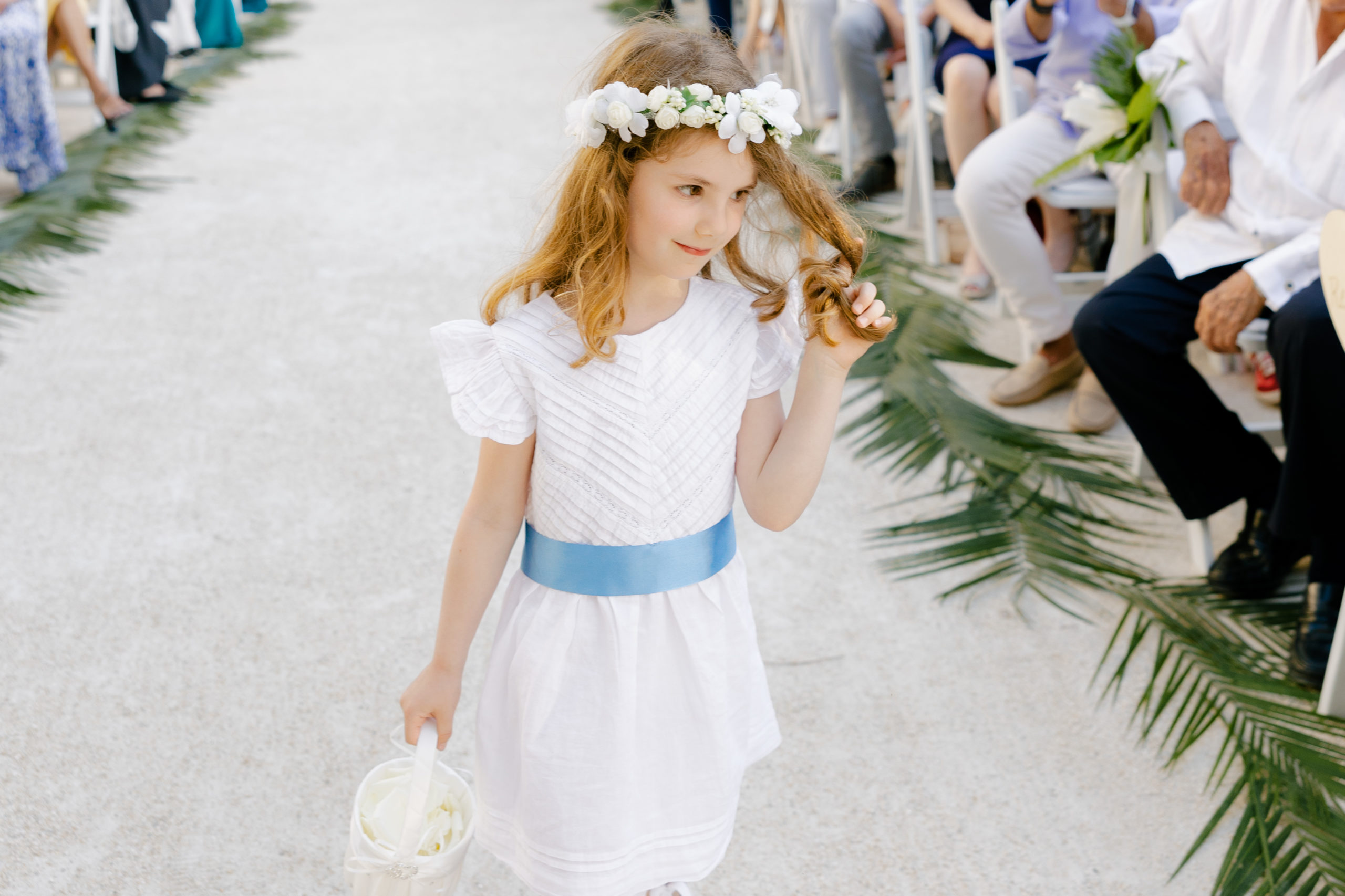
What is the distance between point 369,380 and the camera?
318 centimetres

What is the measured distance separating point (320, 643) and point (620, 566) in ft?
3.66

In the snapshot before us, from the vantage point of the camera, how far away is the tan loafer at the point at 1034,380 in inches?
116

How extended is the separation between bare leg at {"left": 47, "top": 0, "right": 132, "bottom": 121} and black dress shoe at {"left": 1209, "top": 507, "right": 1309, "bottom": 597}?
490 cm

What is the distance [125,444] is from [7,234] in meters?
1.69

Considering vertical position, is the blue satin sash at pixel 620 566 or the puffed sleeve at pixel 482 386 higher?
the puffed sleeve at pixel 482 386

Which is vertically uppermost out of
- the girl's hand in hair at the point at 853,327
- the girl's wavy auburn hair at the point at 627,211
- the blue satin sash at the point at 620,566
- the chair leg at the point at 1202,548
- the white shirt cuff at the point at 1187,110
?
the girl's wavy auburn hair at the point at 627,211

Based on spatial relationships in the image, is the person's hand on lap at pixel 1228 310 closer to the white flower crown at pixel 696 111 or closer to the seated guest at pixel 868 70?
the white flower crown at pixel 696 111

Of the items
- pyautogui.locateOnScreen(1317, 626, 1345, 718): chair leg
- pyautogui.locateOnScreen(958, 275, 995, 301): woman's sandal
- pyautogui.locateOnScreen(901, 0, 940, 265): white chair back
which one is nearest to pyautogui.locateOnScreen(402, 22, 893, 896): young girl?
pyautogui.locateOnScreen(1317, 626, 1345, 718): chair leg

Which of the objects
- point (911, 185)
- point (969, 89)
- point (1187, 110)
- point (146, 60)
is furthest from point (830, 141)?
point (146, 60)

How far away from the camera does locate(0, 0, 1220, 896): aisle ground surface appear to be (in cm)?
164

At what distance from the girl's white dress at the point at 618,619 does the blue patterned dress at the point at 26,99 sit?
3.89m

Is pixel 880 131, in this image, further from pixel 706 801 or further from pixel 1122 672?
pixel 706 801

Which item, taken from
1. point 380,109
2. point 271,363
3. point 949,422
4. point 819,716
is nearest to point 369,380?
point 271,363

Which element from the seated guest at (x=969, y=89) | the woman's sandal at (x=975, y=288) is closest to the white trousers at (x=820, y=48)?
the seated guest at (x=969, y=89)
